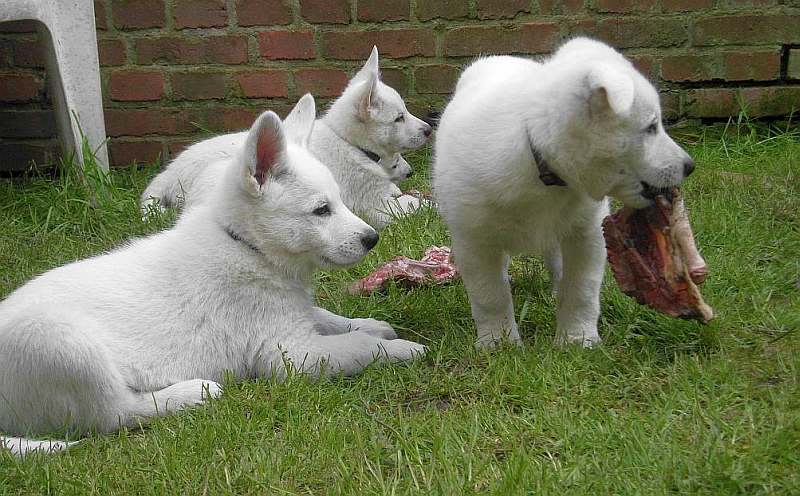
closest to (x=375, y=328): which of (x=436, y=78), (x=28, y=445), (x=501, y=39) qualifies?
(x=28, y=445)

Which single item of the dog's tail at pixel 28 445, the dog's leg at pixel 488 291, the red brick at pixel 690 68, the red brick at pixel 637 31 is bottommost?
the dog's tail at pixel 28 445

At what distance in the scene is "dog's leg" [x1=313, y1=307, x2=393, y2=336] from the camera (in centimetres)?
359

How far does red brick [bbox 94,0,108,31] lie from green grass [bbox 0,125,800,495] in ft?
10.1

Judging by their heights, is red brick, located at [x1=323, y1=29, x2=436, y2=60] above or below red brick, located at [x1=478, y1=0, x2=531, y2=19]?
below

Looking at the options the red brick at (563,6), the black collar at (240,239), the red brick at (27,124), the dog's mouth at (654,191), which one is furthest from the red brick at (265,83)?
the dog's mouth at (654,191)

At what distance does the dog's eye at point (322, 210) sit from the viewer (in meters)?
3.41

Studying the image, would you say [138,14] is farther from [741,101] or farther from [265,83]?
[741,101]

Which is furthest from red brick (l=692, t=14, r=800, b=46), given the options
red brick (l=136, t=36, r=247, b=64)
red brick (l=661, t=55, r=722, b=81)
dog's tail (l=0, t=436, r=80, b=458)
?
dog's tail (l=0, t=436, r=80, b=458)

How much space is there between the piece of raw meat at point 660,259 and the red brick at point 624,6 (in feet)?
10.4

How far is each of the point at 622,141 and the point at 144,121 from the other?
4129mm

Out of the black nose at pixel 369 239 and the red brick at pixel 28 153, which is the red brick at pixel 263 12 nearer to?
the red brick at pixel 28 153

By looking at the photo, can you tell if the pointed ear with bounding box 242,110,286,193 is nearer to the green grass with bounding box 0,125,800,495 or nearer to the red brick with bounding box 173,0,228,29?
the green grass with bounding box 0,125,800,495

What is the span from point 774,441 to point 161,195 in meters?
3.81

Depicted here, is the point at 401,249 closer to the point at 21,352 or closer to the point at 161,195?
the point at 161,195
